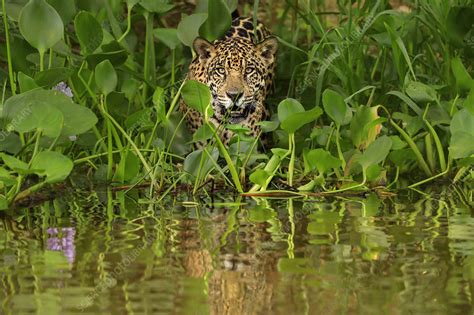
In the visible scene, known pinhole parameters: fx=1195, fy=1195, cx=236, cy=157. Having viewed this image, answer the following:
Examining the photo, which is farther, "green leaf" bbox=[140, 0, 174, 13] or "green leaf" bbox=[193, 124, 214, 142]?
"green leaf" bbox=[140, 0, 174, 13]

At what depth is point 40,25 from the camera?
6152 mm

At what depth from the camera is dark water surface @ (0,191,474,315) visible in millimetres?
3744

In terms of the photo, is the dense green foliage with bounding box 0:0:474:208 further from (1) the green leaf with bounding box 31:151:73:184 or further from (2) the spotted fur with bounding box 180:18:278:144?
(2) the spotted fur with bounding box 180:18:278:144

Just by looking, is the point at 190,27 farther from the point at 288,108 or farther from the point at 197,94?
the point at 288,108

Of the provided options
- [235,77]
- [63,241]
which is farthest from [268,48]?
[63,241]

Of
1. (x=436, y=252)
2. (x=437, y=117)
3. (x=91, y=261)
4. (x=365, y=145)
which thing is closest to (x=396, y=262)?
(x=436, y=252)

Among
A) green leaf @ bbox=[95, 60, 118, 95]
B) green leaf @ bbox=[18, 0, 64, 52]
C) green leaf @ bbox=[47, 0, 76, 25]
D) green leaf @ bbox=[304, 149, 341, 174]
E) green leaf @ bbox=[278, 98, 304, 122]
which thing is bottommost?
green leaf @ bbox=[304, 149, 341, 174]

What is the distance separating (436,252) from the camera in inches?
182

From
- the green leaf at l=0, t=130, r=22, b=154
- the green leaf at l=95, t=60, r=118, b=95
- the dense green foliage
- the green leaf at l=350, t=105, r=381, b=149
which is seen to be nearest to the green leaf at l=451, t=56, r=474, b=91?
the dense green foliage

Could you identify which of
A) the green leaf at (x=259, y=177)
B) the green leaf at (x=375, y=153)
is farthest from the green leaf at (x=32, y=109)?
the green leaf at (x=375, y=153)

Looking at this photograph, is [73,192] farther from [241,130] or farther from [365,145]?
[365,145]

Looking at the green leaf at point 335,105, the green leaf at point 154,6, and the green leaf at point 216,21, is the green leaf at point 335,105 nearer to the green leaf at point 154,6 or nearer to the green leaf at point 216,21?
the green leaf at point 216,21

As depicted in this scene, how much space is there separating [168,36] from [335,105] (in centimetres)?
169

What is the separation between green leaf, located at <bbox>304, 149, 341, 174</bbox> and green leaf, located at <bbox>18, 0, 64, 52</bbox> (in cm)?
144
